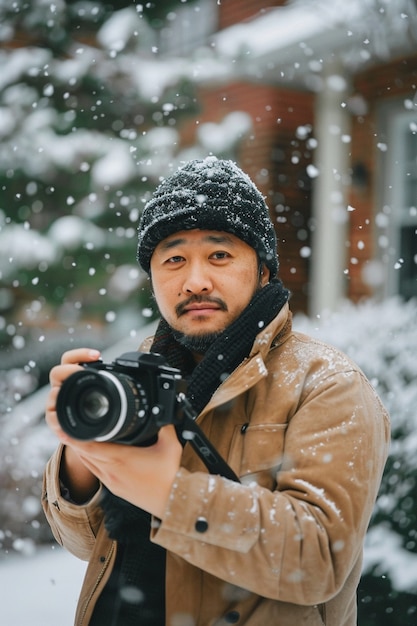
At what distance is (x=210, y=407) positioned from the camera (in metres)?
1.50

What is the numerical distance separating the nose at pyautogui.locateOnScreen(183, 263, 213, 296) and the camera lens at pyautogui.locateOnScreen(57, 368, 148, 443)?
32 cm

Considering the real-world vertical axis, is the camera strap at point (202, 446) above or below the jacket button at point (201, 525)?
above

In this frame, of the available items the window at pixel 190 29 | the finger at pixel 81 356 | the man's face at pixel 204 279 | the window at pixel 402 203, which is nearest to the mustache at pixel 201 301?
the man's face at pixel 204 279

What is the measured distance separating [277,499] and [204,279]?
0.54 m

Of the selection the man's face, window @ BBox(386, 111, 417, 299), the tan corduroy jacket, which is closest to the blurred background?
window @ BBox(386, 111, 417, 299)

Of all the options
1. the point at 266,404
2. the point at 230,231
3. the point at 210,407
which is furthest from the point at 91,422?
the point at 230,231

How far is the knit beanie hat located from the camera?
5.53ft

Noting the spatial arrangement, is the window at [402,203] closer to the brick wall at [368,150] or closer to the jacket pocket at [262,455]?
the brick wall at [368,150]

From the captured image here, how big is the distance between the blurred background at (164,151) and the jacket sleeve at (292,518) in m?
2.72

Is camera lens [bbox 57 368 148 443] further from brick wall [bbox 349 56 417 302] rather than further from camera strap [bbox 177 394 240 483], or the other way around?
brick wall [bbox 349 56 417 302]

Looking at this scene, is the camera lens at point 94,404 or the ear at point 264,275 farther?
the ear at point 264,275

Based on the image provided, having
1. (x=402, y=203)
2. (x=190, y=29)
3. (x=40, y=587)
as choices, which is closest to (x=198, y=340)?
(x=40, y=587)

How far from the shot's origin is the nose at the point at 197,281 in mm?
1642

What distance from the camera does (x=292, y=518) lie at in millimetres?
1324
